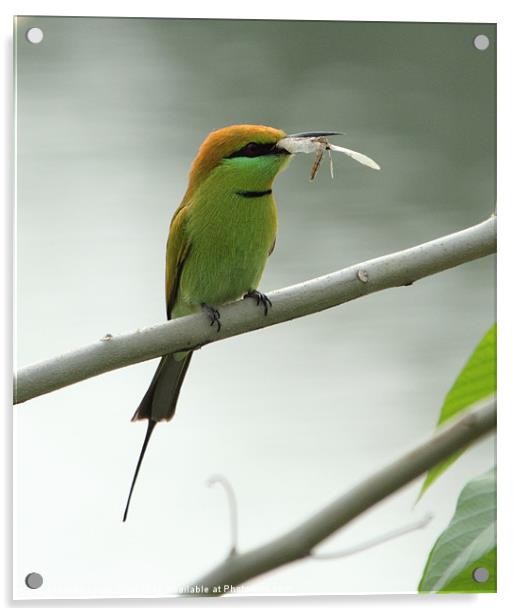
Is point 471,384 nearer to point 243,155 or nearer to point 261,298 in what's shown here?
point 261,298

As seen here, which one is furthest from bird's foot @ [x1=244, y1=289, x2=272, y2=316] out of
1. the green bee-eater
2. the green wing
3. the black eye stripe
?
the black eye stripe

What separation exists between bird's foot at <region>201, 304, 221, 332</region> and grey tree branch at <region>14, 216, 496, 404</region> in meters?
0.06

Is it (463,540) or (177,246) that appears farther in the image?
(177,246)

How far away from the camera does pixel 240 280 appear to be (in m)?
1.71

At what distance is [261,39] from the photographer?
168cm

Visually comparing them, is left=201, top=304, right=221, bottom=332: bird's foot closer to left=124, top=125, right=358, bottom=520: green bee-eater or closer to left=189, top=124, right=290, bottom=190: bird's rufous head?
left=124, top=125, right=358, bottom=520: green bee-eater

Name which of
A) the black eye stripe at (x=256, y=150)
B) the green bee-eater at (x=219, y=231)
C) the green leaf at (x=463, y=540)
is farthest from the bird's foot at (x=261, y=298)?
the green leaf at (x=463, y=540)

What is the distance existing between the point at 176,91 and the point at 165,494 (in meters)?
0.81

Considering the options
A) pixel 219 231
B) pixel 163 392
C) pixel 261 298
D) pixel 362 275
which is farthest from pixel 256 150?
pixel 163 392

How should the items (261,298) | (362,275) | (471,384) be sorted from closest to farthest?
1. (471,384)
2. (362,275)
3. (261,298)

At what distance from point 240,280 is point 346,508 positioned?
531 mm

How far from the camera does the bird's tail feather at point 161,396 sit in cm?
164

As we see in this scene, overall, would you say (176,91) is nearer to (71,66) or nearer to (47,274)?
(71,66)

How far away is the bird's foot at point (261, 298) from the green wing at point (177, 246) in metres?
0.15
